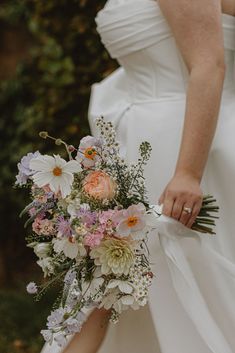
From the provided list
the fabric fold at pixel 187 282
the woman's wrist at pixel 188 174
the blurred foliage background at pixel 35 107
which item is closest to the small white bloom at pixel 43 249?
the fabric fold at pixel 187 282

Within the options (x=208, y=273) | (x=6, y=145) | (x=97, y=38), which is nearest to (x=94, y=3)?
(x=97, y=38)

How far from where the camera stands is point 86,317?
3127 mm

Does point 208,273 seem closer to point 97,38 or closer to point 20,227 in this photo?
point 97,38

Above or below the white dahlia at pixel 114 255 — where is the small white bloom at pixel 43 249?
below

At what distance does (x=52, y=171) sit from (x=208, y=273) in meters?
0.67

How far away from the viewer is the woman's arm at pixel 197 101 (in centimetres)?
292

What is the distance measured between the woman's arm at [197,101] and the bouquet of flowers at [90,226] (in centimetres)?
12

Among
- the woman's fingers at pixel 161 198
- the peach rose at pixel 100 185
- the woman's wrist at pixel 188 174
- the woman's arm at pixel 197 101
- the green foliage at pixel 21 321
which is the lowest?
the green foliage at pixel 21 321

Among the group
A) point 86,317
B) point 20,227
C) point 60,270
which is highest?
point 60,270

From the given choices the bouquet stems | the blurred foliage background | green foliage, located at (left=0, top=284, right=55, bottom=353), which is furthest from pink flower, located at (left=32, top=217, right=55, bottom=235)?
green foliage, located at (left=0, top=284, right=55, bottom=353)

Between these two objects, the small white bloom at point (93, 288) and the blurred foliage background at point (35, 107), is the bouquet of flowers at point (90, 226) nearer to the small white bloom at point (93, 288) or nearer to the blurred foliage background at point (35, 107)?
the small white bloom at point (93, 288)

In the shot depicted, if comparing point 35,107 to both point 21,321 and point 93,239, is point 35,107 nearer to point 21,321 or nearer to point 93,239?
point 21,321

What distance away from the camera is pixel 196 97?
9.65 ft

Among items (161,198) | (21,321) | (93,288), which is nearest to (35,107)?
(21,321)
